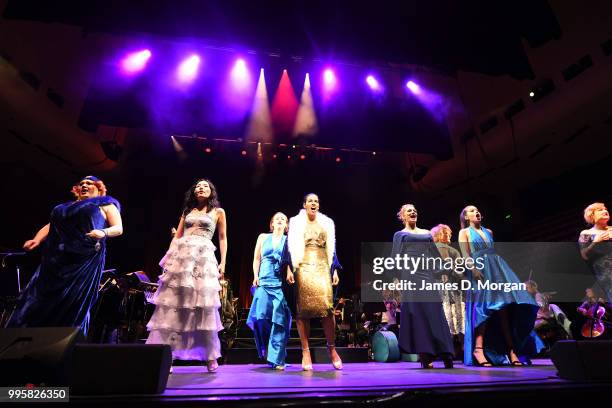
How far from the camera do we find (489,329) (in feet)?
15.4

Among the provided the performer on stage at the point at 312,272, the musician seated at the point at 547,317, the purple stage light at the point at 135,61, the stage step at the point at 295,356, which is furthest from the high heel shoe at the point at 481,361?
the purple stage light at the point at 135,61

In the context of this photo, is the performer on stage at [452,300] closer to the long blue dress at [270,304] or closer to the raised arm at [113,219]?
the long blue dress at [270,304]

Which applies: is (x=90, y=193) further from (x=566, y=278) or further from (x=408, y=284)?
(x=566, y=278)

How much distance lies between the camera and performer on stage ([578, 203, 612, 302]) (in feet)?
13.9

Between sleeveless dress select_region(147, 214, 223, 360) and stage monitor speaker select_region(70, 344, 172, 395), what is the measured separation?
4.03ft

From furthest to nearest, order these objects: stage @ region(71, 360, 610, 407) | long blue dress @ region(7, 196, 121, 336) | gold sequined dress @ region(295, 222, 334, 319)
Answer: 1. gold sequined dress @ region(295, 222, 334, 319)
2. long blue dress @ region(7, 196, 121, 336)
3. stage @ region(71, 360, 610, 407)

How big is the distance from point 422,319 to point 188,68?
9055 millimetres

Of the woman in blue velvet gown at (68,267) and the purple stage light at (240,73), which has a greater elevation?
the purple stage light at (240,73)

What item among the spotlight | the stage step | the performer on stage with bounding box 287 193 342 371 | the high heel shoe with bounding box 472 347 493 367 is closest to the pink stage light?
the spotlight

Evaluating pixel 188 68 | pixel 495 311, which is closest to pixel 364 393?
pixel 495 311

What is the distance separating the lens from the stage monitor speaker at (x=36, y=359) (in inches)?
90.2

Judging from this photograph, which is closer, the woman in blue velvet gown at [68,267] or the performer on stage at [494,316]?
the woman in blue velvet gown at [68,267]

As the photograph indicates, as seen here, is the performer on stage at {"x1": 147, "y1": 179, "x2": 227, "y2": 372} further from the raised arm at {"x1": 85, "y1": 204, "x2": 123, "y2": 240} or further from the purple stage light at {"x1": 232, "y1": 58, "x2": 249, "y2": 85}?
the purple stage light at {"x1": 232, "y1": 58, "x2": 249, "y2": 85}

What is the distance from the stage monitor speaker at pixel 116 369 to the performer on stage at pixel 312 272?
1.86m
